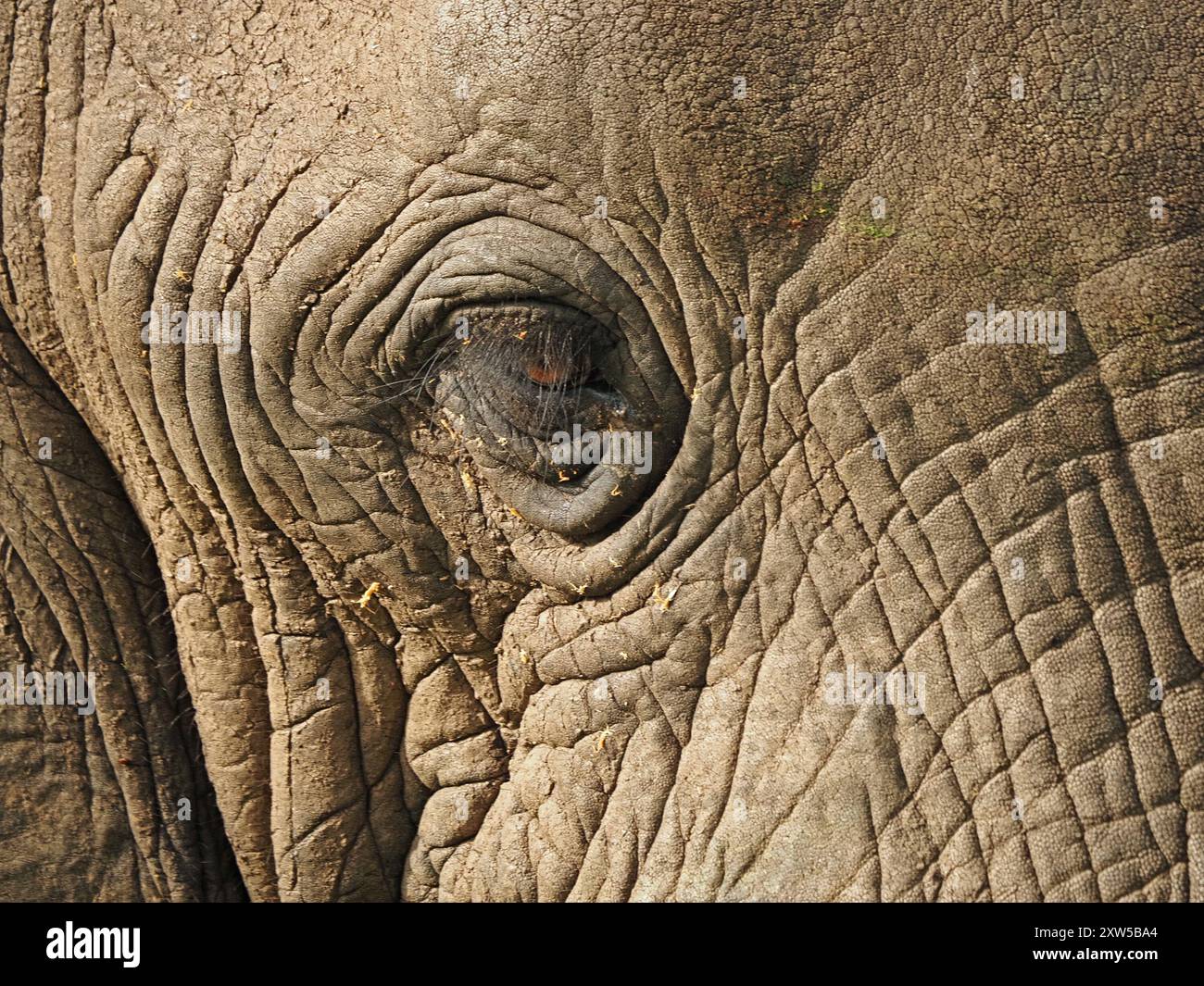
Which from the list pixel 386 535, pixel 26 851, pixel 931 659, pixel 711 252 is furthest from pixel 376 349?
pixel 26 851

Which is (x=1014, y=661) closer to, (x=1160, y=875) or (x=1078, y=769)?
(x=1078, y=769)

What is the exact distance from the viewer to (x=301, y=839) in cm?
383

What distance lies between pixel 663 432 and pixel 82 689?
69.1 inches

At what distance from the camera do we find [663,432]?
323 centimetres

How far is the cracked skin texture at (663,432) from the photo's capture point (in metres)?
2.94

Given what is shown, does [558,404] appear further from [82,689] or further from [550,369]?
[82,689]

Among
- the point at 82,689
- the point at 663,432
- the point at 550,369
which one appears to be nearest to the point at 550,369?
the point at 550,369

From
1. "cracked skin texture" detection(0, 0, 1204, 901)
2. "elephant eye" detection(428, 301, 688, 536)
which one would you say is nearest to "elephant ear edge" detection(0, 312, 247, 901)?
"cracked skin texture" detection(0, 0, 1204, 901)

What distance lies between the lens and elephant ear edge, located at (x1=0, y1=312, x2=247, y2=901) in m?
3.82

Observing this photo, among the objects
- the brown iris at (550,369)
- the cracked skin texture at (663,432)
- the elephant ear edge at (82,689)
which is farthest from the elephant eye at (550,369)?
the elephant ear edge at (82,689)

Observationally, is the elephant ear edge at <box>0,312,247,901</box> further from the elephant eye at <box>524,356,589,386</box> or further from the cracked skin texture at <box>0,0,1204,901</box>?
the elephant eye at <box>524,356,589,386</box>

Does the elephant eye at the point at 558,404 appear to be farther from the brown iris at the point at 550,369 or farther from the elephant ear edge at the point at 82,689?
the elephant ear edge at the point at 82,689

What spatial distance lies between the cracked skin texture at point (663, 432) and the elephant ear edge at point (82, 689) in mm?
17

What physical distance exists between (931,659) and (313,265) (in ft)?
5.27
